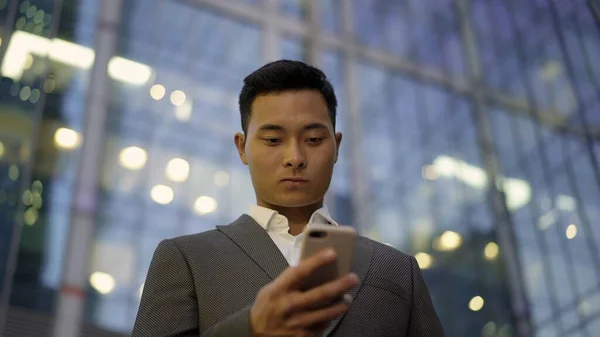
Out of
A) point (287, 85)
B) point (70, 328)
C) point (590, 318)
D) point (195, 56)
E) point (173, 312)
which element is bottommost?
point (70, 328)

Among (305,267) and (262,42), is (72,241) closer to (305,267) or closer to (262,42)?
(262,42)

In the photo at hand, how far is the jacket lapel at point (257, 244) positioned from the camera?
1.84 meters

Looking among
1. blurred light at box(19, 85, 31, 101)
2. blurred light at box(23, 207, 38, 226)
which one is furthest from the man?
blurred light at box(19, 85, 31, 101)

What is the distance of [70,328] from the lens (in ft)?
47.5

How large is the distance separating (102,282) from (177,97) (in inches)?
237

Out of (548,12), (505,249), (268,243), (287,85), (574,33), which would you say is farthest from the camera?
(505,249)

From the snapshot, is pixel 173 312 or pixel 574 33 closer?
pixel 173 312

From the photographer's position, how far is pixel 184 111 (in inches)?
750

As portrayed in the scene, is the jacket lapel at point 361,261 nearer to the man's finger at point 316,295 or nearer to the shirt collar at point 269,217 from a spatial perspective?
the shirt collar at point 269,217

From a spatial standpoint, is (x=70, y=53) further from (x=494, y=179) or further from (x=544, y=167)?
(x=544, y=167)

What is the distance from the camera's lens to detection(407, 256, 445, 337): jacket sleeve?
1.92 meters

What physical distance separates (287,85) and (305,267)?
0.91m

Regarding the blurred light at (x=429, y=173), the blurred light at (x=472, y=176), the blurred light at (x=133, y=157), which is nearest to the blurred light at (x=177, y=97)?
the blurred light at (x=133, y=157)

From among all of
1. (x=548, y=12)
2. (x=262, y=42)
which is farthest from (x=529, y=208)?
(x=262, y=42)
